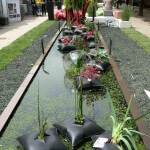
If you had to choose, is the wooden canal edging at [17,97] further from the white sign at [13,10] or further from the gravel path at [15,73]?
the white sign at [13,10]

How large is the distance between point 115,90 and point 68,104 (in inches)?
57.6

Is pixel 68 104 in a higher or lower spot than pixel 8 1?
lower

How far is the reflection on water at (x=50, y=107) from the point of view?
524 cm

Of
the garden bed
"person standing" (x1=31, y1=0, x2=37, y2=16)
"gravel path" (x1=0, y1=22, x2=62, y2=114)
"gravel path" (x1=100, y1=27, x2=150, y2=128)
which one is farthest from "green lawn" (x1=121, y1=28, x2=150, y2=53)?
"person standing" (x1=31, y1=0, x2=37, y2=16)

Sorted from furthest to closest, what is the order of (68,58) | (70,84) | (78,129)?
(68,58) < (70,84) < (78,129)

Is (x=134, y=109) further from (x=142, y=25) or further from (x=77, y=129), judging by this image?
(x=142, y=25)

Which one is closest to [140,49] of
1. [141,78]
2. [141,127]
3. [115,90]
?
[141,78]

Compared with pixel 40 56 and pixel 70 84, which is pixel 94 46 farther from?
pixel 70 84

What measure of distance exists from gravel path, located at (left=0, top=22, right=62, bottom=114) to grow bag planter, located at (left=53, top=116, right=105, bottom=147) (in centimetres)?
179

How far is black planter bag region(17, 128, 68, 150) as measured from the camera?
433cm

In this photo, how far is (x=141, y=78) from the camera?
787 cm

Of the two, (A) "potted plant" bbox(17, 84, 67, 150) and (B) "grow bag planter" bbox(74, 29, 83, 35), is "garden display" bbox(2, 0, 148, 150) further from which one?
(B) "grow bag planter" bbox(74, 29, 83, 35)

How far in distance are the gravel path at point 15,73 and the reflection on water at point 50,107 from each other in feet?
1.42

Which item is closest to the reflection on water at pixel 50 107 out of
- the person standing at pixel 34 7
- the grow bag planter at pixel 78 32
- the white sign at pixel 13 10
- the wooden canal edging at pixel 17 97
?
the wooden canal edging at pixel 17 97
